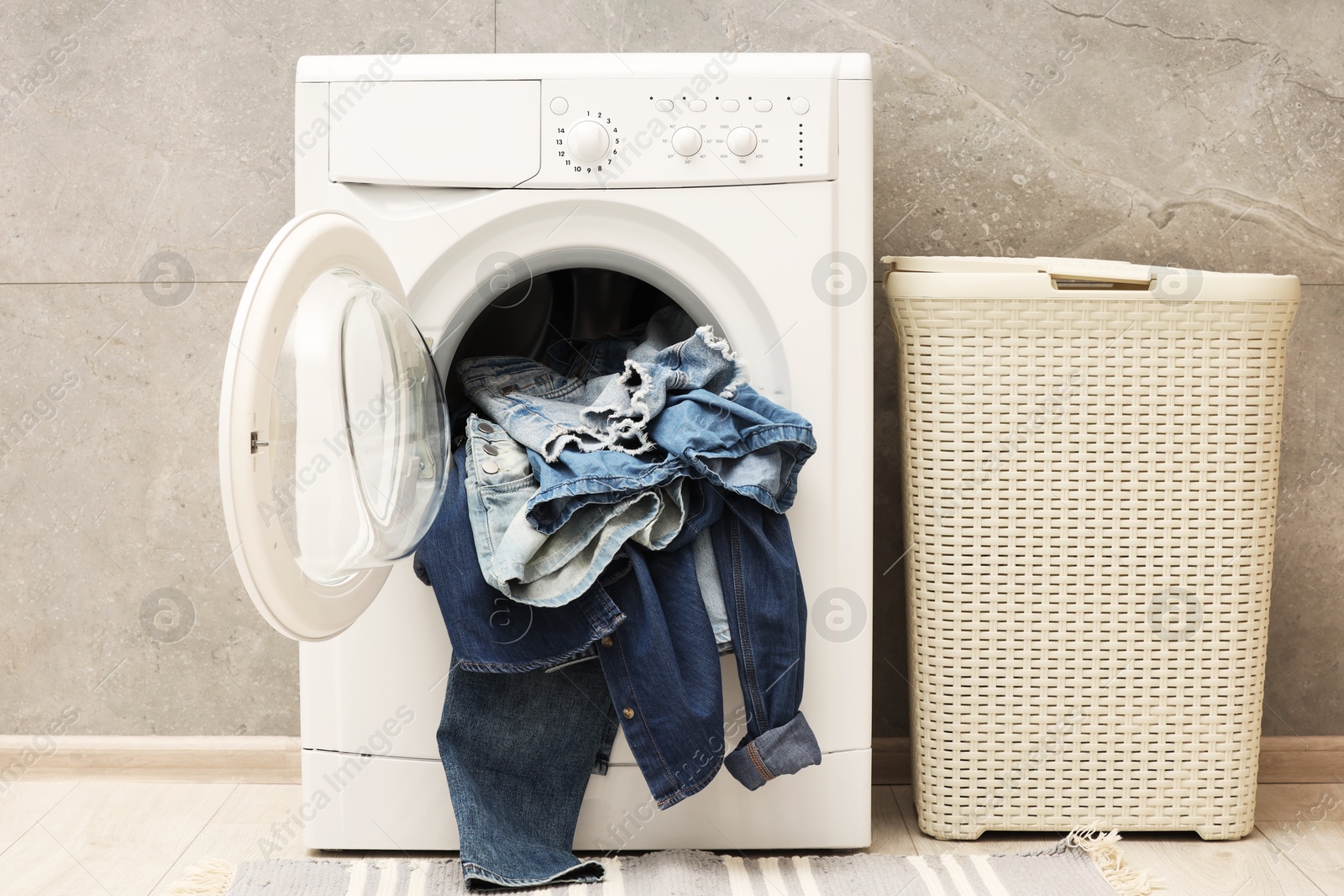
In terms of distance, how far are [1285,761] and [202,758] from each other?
1498 mm

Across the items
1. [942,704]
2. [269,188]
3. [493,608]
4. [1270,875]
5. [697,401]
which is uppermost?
[269,188]

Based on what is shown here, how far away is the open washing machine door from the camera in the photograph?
2.30 feet

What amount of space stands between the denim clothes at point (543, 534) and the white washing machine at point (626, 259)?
0.16ft

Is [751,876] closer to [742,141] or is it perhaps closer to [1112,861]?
[1112,861]

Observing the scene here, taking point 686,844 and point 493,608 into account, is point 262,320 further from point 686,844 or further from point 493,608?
point 686,844

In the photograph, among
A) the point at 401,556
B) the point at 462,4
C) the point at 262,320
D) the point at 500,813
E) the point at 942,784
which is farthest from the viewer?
the point at 462,4

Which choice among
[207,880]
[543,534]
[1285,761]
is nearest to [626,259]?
[543,534]

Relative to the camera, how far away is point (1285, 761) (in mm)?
1389

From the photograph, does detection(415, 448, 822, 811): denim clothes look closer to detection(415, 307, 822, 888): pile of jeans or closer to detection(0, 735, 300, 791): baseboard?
detection(415, 307, 822, 888): pile of jeans

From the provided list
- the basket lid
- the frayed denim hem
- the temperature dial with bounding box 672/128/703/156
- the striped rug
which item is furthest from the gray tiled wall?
the frayed denim hem

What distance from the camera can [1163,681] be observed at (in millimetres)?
1121

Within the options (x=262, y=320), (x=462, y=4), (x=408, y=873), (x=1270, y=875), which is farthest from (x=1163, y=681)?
(x=462, y=4)

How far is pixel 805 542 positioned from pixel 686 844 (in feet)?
1.17

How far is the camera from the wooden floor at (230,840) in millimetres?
1088
